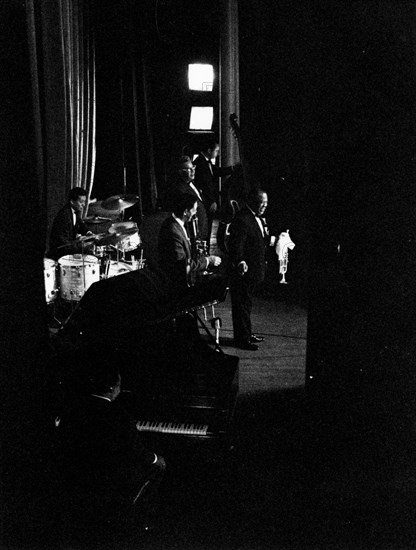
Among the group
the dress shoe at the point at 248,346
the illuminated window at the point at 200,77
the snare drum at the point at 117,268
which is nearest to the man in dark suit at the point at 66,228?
the snare drum at the point at 117,268

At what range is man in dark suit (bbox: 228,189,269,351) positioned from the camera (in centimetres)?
707

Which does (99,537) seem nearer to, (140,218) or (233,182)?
(233,182)

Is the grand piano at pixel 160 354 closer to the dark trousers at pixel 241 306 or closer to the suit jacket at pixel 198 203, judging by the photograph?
the dark trousers at pixel 241 306

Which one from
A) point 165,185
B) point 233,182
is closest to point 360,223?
point 233,182

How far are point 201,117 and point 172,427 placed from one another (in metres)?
10.3

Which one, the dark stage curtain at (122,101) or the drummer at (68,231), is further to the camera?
the dark stage curtain at (122,101)

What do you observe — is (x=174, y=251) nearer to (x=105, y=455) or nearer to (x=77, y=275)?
(x=77, y=275)

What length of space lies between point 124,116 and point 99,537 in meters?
9.19

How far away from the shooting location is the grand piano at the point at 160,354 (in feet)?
13.7

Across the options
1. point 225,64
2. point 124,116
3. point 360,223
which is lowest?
point 360,223

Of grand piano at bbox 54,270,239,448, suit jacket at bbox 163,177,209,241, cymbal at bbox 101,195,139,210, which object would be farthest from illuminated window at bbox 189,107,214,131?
grand piano at bbox 54,270,239,448

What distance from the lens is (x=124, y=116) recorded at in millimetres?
11719

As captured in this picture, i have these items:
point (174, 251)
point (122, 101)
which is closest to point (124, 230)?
point (174, 251)

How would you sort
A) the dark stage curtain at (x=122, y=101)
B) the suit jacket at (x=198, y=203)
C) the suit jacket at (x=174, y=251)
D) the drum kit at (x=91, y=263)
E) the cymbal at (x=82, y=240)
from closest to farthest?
the suit jacket at (x=174, y=251), the drum kit at (x=91, y=263), the cymbal at (x=82, y=240), the suit jacket at (x=198, y=203), the dark stage curtain at (x=122, y=101)
